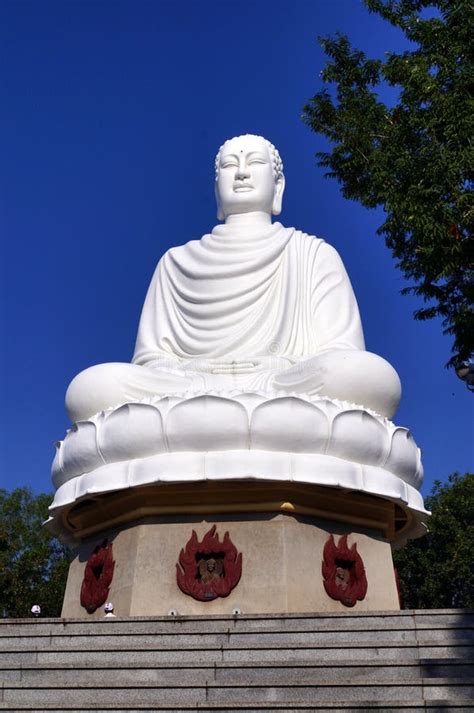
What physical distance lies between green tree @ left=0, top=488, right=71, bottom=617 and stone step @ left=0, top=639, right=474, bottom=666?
14.4 m

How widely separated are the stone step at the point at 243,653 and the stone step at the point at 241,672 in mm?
82

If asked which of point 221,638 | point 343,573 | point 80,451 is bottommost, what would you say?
point 221,638

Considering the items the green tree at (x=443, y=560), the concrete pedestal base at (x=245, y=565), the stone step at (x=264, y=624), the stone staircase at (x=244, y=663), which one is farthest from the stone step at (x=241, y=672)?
the green tree at (x=443, y=560)

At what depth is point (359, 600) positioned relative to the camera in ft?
29.2

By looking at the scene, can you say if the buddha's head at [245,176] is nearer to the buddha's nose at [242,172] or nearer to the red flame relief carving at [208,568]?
the buddha's nose at [242,172]

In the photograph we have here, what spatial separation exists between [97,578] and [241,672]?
3.41 meters

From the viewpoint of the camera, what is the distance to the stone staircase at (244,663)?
5492 mm

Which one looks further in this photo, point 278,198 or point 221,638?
point 278,198

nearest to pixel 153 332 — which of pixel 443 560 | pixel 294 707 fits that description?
pixel 294 707

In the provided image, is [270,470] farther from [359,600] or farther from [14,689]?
[14,689]

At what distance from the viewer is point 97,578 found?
30.0ft

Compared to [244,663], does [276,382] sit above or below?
above

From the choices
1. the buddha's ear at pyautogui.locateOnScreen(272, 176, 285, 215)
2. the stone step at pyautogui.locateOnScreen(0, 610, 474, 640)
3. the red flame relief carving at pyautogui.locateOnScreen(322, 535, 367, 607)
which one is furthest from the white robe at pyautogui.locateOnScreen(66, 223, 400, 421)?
the stone step at pyautogui.locateOnScreen(0, 610, 474, 640)

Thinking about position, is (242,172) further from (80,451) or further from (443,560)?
(443,560)
